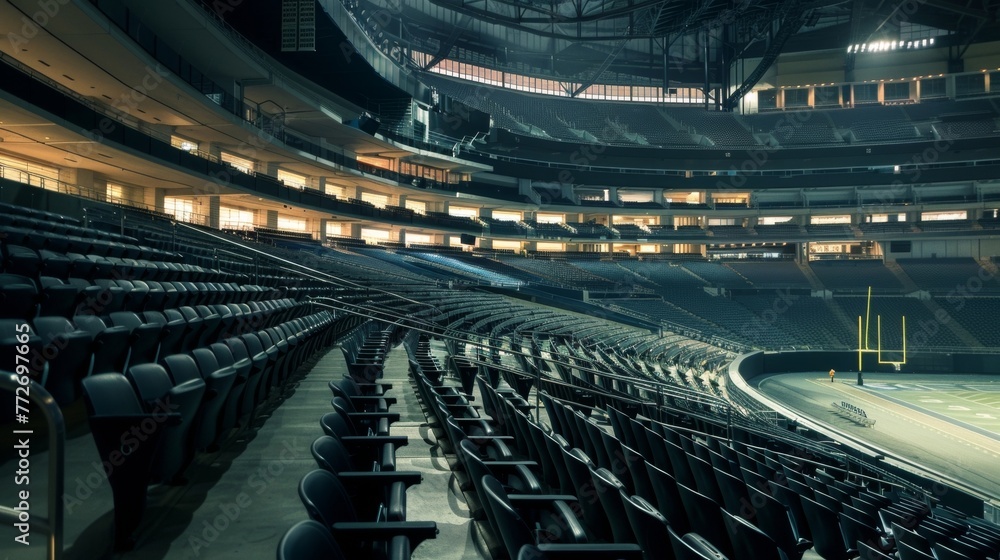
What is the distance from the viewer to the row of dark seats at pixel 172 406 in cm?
244

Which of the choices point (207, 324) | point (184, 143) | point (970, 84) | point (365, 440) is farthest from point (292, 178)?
point (970, 84)

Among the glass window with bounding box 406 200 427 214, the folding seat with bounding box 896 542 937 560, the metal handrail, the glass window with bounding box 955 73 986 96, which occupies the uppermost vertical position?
the glass window with bounding box 955 73 986 96

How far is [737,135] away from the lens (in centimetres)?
4747

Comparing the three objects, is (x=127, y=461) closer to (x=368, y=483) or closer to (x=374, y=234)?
(x=368, y=483)

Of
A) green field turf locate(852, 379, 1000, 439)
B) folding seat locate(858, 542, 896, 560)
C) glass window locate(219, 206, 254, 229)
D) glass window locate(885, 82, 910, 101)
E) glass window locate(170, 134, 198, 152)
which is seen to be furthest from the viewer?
glass window locate(885, 82, 910, 101)

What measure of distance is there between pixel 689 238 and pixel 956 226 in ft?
55.8

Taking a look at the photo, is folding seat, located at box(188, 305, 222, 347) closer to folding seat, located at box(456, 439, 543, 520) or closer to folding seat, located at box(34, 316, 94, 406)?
folding seat, located at box(34, 316, 94, 406)

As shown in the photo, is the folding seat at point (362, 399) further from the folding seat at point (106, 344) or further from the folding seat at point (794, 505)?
the folding seat at point (794, 505)

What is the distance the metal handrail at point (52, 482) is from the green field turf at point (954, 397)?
21.6 m

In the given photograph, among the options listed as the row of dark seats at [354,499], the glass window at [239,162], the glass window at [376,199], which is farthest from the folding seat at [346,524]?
the glass window at [376,199]

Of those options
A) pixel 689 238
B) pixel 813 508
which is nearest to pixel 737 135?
pixel 689 238

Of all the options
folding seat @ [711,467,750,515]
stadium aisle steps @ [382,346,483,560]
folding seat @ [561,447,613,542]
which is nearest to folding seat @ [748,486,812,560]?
folding seat @ [711,467,750,515]

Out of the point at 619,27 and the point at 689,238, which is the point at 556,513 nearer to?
the point at 689,238

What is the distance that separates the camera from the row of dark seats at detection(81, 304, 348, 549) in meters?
2.44
